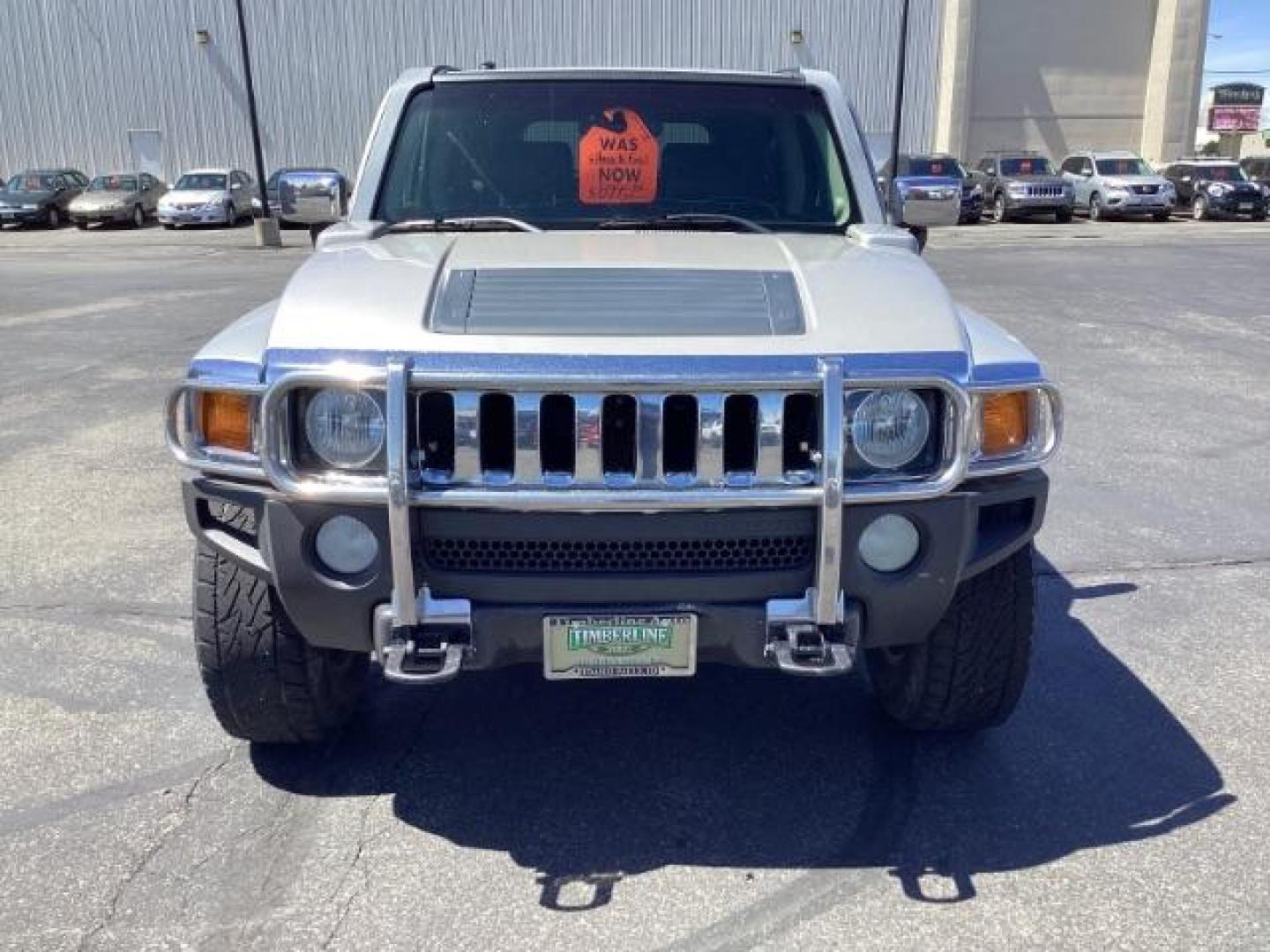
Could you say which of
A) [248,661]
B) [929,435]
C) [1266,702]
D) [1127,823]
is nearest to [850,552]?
[929,435]

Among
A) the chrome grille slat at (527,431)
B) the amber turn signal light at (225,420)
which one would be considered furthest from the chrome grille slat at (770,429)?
the amber turn signal light at (225,420)

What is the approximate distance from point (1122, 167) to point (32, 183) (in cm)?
2843

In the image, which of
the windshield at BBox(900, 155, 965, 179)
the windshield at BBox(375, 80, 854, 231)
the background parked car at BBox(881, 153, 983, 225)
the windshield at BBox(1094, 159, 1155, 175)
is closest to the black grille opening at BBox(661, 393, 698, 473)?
the windshield at BBox(375, 80, 854, 231)

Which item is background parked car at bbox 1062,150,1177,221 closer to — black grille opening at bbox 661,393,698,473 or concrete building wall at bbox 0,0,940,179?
concrete building wall at bbox 0,0,940,179

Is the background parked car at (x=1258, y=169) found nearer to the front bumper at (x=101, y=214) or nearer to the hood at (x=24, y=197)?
the front bumper at (x=101, y=214)

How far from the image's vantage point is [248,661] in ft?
10.2

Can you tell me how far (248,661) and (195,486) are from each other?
53cm

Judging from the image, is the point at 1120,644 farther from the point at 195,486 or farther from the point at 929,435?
the point at 195,486

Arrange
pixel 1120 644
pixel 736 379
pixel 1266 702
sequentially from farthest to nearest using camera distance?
1. pixel 1120 644
2. pixel 1266 702
3. pixel 736 379

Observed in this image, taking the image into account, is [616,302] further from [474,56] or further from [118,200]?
[474,56]

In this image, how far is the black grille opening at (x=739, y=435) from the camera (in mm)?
2703

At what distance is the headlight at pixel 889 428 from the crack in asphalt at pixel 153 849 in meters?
2.07

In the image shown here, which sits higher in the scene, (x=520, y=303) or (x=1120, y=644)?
(x=520, y=303)

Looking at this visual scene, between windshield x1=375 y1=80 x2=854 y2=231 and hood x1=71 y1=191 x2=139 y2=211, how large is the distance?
92.5 feet
